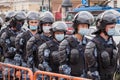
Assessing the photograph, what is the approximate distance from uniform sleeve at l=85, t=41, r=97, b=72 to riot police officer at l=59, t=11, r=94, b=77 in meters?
0.47

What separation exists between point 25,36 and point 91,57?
2546 mm

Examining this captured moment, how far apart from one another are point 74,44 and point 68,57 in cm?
22

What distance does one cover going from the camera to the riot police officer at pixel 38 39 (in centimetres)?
764

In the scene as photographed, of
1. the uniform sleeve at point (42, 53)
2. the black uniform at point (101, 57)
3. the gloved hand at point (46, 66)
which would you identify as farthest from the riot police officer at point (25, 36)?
the black uniform at point (101, 57)

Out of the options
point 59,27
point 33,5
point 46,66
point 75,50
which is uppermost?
point 59,27

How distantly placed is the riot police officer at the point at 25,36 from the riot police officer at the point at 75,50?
60.3 inches

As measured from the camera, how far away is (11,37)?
887 cm

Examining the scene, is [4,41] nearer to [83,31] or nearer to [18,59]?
[18,59]

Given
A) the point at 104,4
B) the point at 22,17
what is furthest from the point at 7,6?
the point at 22,17

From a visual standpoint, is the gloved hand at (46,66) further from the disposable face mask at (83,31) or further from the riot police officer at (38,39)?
the disposable face mask at (83,31)

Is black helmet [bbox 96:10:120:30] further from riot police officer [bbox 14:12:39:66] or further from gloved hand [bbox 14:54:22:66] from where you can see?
gloved hand [bbox 14:54:22:66]

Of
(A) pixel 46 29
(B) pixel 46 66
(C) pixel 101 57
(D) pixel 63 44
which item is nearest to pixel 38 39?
(A) pixel 46 29

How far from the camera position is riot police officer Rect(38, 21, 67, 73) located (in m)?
7.10

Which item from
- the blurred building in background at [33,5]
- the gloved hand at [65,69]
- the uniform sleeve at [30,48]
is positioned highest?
the uniform sleeve at [30,48]
